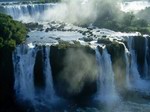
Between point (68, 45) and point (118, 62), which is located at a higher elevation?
point (68, 45)

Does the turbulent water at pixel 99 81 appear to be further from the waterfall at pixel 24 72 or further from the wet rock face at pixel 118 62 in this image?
the wet rock face at pixel 118 62

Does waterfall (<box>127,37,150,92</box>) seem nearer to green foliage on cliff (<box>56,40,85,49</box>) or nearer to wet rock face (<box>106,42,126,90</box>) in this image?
wet rock face (<box>106,42,126,90</box>)

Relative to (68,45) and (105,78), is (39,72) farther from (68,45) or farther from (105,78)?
(105,78)

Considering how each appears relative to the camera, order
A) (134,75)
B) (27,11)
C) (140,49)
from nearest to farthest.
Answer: (134,75) < (140,49) < (27,11)

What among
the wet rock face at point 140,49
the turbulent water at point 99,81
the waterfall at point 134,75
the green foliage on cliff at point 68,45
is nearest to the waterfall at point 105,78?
the turbulent water at point 99,81

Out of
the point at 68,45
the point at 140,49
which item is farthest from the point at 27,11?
the point at 68,45

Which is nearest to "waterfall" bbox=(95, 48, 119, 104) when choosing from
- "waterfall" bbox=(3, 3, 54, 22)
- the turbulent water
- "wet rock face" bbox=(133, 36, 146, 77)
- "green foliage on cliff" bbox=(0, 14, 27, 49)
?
the turbulent water

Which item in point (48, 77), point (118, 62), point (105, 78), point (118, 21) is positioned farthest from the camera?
point (118, 21)

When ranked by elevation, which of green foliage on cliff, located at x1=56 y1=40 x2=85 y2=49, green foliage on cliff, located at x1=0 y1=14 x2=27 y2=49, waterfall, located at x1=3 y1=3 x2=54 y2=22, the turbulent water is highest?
waterfall, located at x1=3 y1=3 x2=54 y2=22
